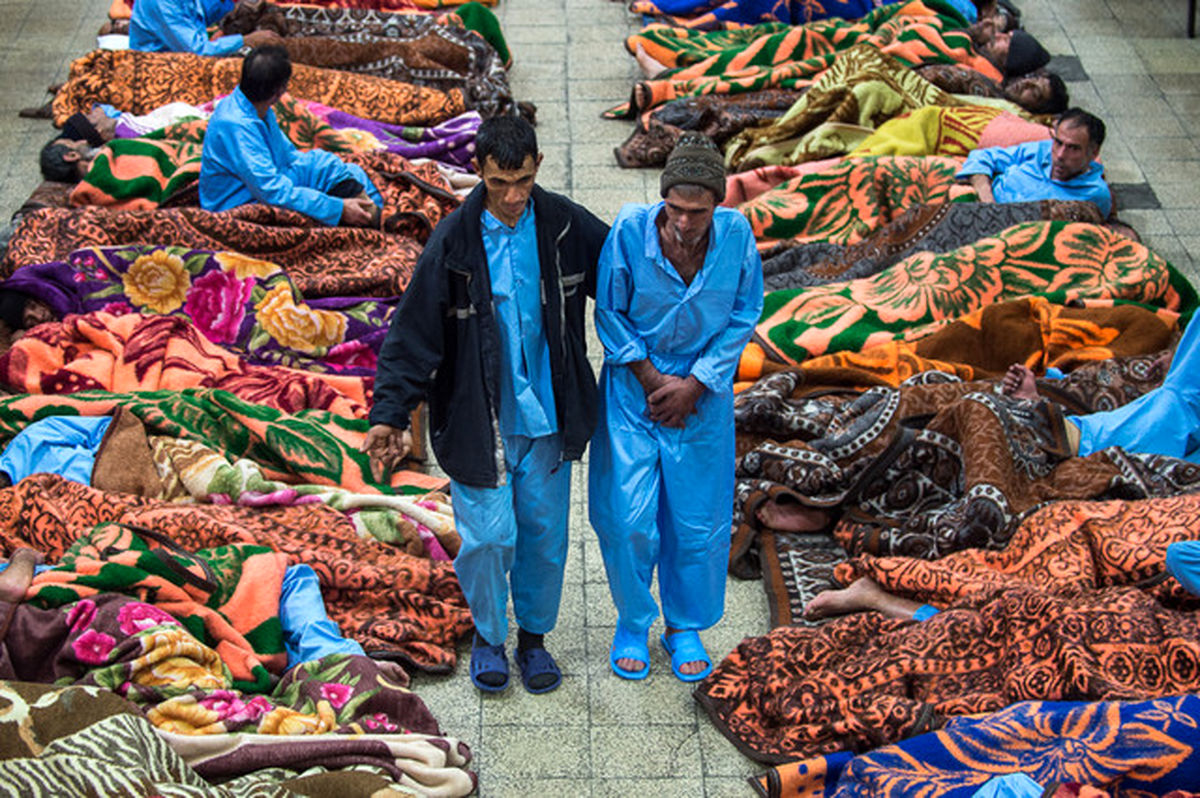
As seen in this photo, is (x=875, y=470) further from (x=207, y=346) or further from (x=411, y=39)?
(x=411, y=39)

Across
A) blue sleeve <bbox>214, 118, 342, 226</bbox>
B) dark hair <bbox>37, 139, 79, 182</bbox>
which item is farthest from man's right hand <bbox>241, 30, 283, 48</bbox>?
blue sleeve <bbox>214, 118, 342, 226</bbox>

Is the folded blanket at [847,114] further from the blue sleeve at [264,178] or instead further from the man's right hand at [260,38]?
the man's right hand at [260,38]

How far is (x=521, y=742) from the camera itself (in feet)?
13.3

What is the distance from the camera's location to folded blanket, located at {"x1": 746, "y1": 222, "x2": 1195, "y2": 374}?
18.4 feet

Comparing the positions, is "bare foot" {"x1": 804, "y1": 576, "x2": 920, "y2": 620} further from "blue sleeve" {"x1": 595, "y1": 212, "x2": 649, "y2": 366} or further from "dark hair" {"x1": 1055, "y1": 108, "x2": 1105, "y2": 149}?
"dark hair" {"x1": 1055, "y1": 108, "x2": 1105, "y2": 149}

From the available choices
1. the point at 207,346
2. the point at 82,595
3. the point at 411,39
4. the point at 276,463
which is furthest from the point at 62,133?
the point at 82,595

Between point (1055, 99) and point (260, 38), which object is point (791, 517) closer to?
point (1055, 99)

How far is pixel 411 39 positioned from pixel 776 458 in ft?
12.5

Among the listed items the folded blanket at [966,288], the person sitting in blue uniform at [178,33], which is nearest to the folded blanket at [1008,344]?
the folded blanket at [966,288]

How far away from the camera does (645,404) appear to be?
13.1 feet

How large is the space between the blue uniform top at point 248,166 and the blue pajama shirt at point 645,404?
2.41 metres

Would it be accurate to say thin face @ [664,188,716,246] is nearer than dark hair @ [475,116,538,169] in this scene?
No

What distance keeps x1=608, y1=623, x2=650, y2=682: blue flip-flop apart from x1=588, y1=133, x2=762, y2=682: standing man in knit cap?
0.23 feet

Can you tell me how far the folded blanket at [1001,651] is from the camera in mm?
3719
